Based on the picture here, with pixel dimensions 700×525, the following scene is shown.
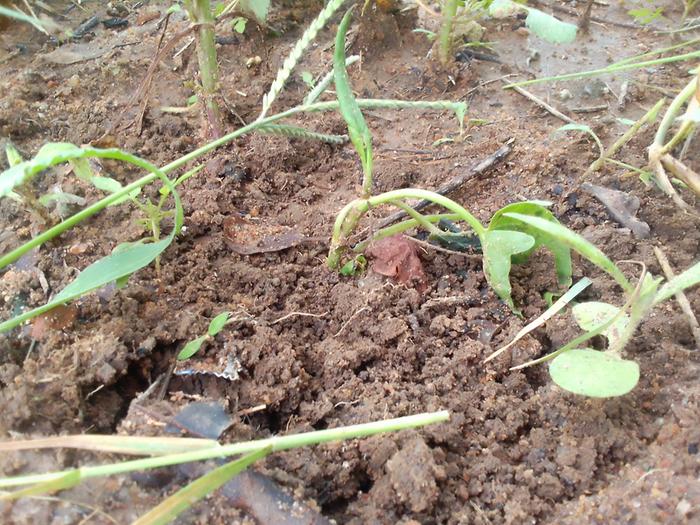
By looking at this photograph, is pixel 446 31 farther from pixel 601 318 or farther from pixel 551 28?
pixel 601 318

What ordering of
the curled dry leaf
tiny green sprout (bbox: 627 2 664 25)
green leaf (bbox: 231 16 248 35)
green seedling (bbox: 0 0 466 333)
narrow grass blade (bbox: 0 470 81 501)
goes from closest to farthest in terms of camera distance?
narrow grass blade (bbox: 0 470 81 501) < green seedling (bbox: 0 0 466 333) < the curled dry leaf < green leaf (bbox: 231 16 248 35) < tiny green sprout (bbox: 627 2 664 25)

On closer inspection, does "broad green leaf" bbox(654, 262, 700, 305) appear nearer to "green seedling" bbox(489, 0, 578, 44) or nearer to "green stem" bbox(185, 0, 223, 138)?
"green seedling" bbox(489, 0, 578, 44)

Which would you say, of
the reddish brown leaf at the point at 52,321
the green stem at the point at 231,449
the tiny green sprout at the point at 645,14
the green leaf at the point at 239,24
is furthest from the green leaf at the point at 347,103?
the tiny green sprout at the point at 645,14

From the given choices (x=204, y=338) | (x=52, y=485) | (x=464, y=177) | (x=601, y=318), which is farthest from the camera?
(x=464, y=177)

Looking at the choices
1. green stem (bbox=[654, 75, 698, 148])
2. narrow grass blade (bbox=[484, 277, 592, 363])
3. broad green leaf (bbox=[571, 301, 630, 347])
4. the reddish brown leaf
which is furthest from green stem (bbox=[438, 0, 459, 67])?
the reddish brown leaf

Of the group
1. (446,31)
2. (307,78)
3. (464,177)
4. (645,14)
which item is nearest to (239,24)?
(307,78)

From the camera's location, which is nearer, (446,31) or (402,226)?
(402,226)
